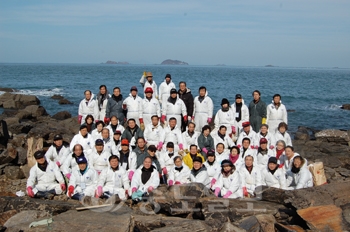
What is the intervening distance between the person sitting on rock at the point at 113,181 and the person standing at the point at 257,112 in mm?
6006

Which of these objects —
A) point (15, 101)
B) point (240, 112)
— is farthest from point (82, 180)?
point (15, 101)

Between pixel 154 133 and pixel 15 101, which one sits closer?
pixel 154 133

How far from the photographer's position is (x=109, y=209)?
929cm

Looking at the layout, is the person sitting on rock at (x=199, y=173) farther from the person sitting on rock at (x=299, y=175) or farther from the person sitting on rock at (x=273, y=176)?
the person sitting on rock at (x=299, y=175)

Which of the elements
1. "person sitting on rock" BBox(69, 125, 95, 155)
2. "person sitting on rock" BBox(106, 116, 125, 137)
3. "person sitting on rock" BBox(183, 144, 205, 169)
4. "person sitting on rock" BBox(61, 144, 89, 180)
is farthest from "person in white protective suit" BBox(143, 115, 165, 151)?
"person sitting on rock" BBox(61, 144, 89, 180)

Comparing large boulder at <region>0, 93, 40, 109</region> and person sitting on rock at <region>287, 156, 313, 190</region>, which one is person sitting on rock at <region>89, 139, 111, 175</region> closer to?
person sitting on rock at <region>287, 156, 313, 190</region>

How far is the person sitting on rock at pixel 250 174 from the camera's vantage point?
1141 cm

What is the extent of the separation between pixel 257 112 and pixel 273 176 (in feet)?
13.2

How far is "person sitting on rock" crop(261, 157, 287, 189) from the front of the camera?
11.3m

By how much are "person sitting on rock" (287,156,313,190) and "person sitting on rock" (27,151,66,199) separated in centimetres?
682

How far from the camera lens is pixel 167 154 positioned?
12727 millimetres

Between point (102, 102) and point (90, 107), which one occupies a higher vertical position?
point (102, 102)

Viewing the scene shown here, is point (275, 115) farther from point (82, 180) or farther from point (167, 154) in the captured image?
point (82, 180)

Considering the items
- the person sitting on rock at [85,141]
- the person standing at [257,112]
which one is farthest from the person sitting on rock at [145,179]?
the person standing at [257,112]
